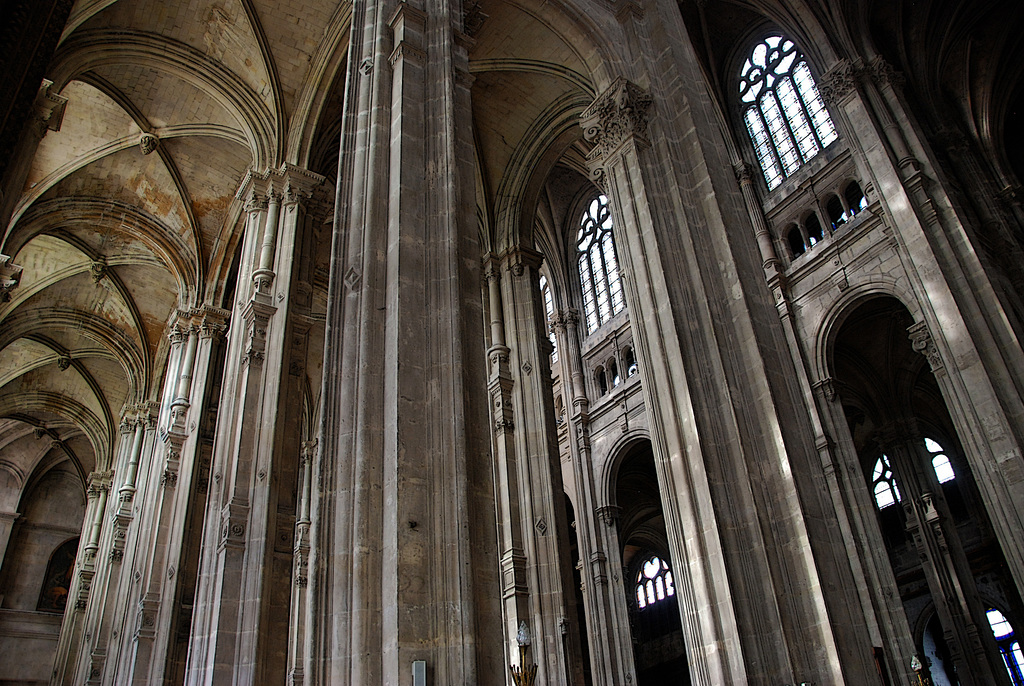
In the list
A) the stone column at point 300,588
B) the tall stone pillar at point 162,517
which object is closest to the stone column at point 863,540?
the stone column at point 300,588

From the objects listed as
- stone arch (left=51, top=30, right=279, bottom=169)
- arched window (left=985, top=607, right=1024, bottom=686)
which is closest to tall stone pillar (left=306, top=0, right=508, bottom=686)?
stone arch (left=51, top=30, right=279, bottom=169)

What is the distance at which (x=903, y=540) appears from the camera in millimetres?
22547

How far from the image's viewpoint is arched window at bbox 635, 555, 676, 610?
27312 millimetres

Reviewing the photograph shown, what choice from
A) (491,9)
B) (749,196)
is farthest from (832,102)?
(491,9)

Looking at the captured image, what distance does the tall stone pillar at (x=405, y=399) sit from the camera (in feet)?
19.5

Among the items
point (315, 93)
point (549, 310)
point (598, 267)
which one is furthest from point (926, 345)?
point (315, 93)

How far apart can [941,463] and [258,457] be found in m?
20.3

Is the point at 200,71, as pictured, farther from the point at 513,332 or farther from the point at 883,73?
the point at 883,73

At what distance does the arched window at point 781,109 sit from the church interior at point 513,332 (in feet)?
0.33

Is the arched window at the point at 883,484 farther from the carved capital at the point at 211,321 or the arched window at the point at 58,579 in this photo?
the arched window at the point at 58,579

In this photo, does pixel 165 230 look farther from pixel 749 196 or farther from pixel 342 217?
pixel 749 196

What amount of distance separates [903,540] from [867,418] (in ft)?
12.4

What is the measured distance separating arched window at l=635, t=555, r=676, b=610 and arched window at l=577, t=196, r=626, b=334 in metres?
10.5

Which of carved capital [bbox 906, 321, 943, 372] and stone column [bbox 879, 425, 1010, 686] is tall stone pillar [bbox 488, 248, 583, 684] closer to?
carved capital [bbox 906, 321, 943, 372]
